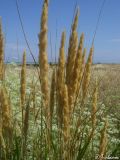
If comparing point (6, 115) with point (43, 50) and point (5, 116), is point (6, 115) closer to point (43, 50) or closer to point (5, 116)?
point (5, 116)

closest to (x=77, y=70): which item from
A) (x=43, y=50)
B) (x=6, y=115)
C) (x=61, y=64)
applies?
(x=61, y=64)

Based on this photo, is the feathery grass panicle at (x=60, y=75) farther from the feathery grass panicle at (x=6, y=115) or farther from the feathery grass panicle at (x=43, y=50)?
the feathery grass panicle at (x=6, y=115)

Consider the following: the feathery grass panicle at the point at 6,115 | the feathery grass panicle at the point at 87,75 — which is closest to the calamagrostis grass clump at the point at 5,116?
the feathery grass panicle at the point at 6,115

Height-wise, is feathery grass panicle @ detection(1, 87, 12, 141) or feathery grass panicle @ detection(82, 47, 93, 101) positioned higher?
feathery grass panicle @ detection(82, 47, 93, 101)

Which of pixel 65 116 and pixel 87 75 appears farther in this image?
pixel 87 75

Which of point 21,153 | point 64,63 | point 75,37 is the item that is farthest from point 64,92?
point 21,153

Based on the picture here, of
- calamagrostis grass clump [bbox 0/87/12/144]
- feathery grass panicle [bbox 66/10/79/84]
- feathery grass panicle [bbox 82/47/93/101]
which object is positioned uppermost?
feathery grass panicle [bbox 66/10/79/84]

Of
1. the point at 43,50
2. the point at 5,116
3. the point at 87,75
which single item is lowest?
the point at 5,116

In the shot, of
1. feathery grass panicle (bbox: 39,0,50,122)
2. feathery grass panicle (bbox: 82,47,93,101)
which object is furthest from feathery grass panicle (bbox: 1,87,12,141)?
feathery grass panicle (bbox: 82,47,93,101)

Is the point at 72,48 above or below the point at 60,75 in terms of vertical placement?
above

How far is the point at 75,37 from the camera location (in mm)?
1857

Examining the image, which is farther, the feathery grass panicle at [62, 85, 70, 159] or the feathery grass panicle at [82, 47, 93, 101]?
the feathery grass panicle at [82, 47, 93, 101]

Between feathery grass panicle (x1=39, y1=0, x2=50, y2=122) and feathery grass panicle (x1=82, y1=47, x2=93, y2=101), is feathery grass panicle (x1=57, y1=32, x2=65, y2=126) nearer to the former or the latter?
feathery grass panicle (x1=39, y1=0, x2=50, y2=122)

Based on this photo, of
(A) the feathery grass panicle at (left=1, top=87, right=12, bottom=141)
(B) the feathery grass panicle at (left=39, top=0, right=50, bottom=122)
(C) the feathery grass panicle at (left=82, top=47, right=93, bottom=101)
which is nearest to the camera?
(B) the feathery grass panicle at (left=39, top=0, right=50, bottom=122)
